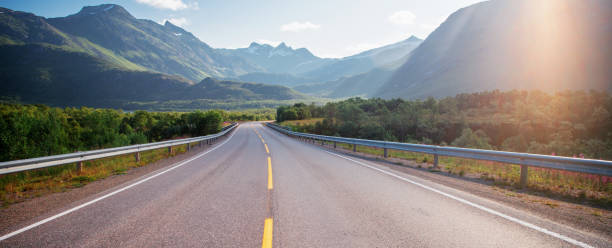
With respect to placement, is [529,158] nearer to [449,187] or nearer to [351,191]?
[449,187]

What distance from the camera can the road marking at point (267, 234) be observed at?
10.6ft

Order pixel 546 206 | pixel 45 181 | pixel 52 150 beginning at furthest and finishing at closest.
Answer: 1. pixel 52 150
2. pixel 45 181
3. pixel 546 206

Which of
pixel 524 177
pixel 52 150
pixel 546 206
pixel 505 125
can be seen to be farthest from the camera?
pixel 505 125

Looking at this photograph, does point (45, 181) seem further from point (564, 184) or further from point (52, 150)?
point (564, 184)

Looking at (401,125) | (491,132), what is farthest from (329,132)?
(491,132)

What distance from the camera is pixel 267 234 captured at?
3.55 meters

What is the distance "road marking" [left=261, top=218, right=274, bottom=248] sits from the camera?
3.24 meters

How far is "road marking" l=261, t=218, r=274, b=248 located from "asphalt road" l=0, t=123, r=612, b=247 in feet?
0.05

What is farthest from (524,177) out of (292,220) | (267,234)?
(267,234)

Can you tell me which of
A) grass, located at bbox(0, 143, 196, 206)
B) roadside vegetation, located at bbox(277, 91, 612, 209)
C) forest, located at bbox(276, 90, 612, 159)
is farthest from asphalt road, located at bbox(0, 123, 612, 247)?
forest, located at bbox(276, 90, 612, 159)

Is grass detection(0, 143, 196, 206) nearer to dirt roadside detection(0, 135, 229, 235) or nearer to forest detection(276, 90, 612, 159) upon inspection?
dirt roadside detection(0, 135, 229, 235)

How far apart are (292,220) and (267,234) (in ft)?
2.15

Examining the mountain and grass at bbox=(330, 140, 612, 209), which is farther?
the mountain

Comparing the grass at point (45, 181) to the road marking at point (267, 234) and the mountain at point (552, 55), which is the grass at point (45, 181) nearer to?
the road marking at point (267, 234)
